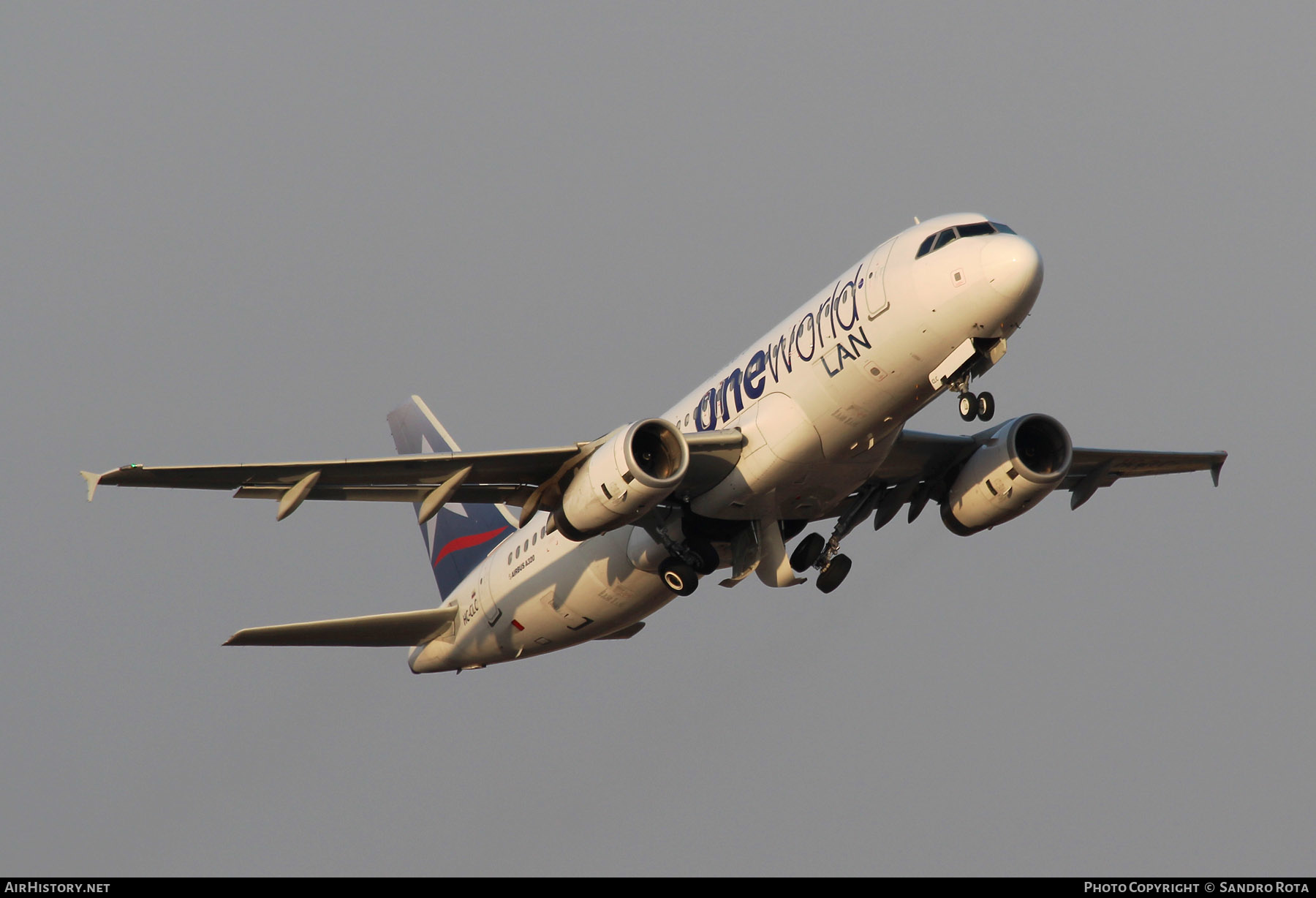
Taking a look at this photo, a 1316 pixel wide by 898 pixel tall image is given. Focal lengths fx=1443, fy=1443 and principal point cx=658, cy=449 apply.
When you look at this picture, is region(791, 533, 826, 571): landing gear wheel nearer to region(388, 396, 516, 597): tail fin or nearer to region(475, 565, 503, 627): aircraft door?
region(475, 565, 503, 627): aircraft door

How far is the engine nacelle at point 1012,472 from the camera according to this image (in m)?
29.6

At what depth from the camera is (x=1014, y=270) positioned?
23500mm

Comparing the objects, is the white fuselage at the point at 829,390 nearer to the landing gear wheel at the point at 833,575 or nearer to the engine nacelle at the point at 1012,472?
the landing gear wheel at the point at 833,575

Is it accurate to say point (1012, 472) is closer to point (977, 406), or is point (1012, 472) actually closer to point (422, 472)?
point (977, 406)

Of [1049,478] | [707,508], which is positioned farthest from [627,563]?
[1049,478]

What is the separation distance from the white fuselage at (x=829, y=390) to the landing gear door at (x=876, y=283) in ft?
0.09

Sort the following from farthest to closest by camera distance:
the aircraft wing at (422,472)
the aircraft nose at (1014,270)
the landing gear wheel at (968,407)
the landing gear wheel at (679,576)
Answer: the landing gear wheel at (679,576), the aircraft wing at (422,472), the landing gear wheel at (968,407), the aircraft nose at (1014,270)

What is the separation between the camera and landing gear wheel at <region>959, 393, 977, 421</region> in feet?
81.1

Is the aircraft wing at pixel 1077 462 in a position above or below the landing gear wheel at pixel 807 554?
above

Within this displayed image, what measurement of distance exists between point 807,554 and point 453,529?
11.1 metres

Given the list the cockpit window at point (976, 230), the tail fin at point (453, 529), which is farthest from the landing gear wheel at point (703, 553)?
the tail fin at point (453, 529)

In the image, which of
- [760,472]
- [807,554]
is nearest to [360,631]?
[807,554]

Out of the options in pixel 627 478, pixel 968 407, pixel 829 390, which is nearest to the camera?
pixel 968 407

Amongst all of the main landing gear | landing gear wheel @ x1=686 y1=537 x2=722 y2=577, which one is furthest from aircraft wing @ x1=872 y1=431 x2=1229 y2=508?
landing gear wheel @ x1=686 y1=537 x2=722 y2=577
